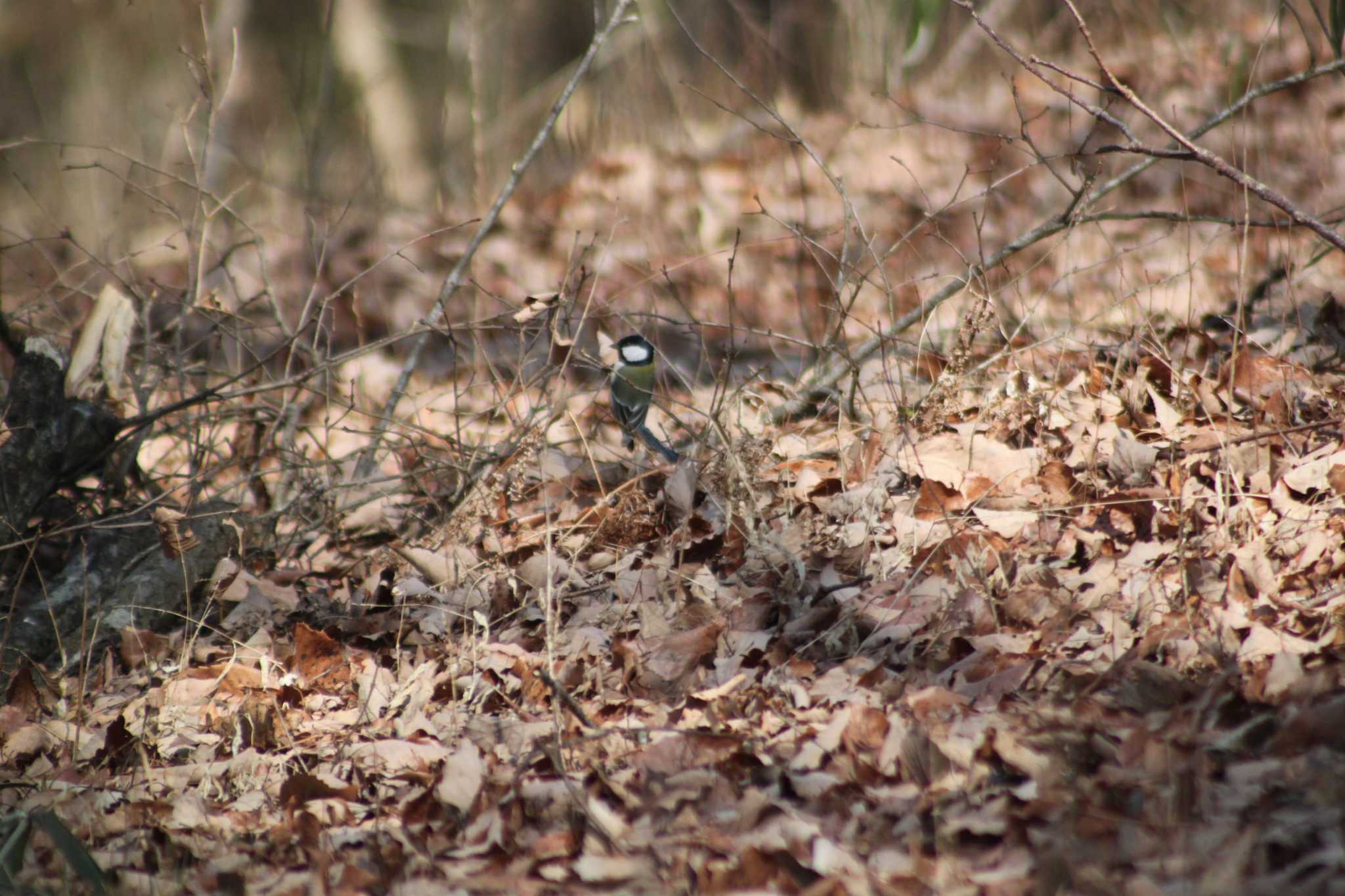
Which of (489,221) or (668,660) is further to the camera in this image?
(489,221)

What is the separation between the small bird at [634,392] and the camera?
430 cm

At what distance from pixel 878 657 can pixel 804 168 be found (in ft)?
21.1

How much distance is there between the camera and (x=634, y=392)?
449 cm

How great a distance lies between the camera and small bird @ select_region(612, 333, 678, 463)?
4.30 m

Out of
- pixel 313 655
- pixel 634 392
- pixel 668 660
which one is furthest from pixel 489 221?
pixel 668 660

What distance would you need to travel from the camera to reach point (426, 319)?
3.92 metres

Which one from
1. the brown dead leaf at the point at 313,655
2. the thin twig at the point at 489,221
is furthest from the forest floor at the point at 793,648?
the thin twig at the point at 489,221

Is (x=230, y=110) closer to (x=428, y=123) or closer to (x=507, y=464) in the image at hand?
(x=428, y=123)

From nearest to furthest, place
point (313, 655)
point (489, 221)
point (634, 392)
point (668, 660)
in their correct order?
point (668, 660) → point (313, 655) → point (489, 221) → point (634, 392)

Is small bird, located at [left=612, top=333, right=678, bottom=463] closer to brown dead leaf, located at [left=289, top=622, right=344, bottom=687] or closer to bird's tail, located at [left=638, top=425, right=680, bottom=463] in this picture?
bird's tail, located at [left=638, top=425, right=680, bottom=463]

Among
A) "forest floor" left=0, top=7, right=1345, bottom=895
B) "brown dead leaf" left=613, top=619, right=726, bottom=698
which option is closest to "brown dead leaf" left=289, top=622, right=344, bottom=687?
"forest floor" left=0, top=7, right=1345, bottom=895

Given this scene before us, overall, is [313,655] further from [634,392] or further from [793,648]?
[634,392]

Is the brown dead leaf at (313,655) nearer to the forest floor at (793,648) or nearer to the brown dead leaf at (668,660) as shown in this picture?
the forest floor at (793,648)

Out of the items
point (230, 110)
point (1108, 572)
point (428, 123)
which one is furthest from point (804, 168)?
point (1108, 572)
